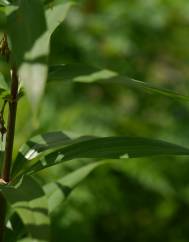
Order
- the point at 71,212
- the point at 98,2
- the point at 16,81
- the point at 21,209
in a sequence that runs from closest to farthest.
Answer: the point at 21,209, the point at 16,81, the point at 71,212, the point at 98,2

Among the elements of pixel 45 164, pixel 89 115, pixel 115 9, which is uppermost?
pixel 45 164

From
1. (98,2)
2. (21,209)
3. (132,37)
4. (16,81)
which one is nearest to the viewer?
(21,209)

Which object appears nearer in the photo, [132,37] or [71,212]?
[71,212]

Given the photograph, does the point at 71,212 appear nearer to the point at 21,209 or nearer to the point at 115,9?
the point at 115,9

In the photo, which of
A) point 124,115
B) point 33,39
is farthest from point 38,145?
point 124,115

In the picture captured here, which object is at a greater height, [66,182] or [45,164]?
[45,164]

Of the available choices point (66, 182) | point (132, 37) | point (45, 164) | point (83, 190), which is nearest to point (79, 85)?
point (132, 37)

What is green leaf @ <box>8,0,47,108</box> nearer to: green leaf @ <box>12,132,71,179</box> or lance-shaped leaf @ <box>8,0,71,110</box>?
lance-shaped leaf @ <box>8,0,71,110</box>

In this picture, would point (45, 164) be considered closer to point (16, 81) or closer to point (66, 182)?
point (16, 81)
